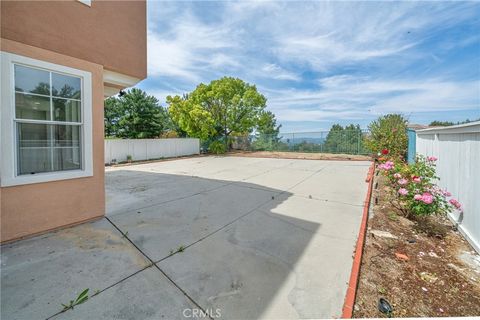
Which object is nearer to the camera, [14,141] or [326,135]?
[14,141]

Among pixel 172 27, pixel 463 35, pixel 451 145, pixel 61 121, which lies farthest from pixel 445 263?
pixel 172 27

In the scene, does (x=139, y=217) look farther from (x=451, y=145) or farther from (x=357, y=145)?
(x=357, y=145)

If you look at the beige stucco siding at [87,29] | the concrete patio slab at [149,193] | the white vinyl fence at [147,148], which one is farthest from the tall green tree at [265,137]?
the beige stucco siding at [87,29]

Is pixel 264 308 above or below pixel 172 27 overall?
below

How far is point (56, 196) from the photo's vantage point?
10.9ft

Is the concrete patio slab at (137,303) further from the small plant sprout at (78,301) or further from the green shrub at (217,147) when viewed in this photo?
the green shrub at (217,147)

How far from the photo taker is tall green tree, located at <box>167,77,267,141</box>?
18.0 m

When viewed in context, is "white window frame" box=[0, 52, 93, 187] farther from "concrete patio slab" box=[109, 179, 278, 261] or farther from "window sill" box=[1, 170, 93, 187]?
"concrete patio slab" box=[109, 179, 278, 261]

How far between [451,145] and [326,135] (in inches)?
528

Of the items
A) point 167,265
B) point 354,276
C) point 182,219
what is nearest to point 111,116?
point 182,219

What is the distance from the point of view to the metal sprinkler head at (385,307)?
1845 millimetres

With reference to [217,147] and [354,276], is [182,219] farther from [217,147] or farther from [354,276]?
[217,147]

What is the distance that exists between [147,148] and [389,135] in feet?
52.0

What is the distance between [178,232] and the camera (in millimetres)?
3387
